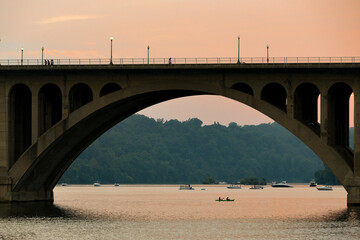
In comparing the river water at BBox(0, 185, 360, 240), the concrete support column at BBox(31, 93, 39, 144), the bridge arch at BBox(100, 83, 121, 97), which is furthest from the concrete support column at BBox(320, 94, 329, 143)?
the concrete support column at BBox(31, 93, 39, 144)

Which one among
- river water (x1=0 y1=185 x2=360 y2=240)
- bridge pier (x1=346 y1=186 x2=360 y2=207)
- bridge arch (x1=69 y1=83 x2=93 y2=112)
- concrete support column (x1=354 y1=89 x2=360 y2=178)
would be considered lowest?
river water (x1=0 y1=185 x2=360 y2=240)

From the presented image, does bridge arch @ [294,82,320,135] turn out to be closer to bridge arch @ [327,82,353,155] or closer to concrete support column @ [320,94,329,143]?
bridge arch @ [327,82,353,155]

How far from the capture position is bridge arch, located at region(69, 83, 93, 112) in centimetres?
11019

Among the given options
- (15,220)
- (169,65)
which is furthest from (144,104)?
(15,220)

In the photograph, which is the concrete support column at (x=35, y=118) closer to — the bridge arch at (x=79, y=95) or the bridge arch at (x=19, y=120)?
the bridge arch at (x=19, y=120)

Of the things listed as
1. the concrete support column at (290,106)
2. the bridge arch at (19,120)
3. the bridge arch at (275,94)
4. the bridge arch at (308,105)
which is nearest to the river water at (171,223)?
the bridge arch at (19,120)

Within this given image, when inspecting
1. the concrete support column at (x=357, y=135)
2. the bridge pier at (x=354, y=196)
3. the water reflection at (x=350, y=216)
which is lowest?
the water reflection at (x=350, y=216)

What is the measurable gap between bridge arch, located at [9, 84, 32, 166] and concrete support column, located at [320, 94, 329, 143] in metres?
38.3

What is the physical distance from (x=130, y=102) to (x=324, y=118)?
26210mm

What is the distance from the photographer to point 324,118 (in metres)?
100

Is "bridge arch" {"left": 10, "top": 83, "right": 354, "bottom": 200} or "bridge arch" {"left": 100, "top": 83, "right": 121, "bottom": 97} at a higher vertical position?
"bridge arch" {"left": 100, "top": 83, "right": 121, "bottom": 97}

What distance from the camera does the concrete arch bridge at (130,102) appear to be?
100438 millimetres

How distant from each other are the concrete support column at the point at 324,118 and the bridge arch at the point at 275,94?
291 inches

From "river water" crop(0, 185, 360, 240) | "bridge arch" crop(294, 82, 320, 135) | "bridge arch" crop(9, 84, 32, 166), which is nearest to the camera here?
"river water" crop(0, 185, 360, 240)
